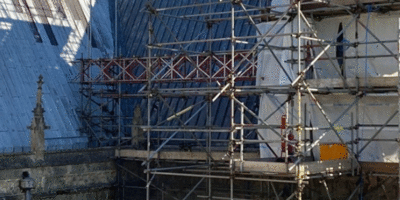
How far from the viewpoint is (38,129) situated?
99.0 feet

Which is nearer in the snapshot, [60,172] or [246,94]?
[246,94]

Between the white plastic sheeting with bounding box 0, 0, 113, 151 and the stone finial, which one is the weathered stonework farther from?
the white plastic sheeting with bounding box 0, 0, 113, 151

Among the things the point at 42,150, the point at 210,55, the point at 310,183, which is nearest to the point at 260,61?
the point at 210,55

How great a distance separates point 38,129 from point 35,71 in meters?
4.37

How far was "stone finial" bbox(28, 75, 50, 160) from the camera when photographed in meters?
29.9

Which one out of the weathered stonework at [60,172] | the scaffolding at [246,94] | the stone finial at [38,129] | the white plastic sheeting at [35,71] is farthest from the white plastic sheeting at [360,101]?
the white plastic sheeting at [35,71]

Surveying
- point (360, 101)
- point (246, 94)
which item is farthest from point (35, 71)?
point (360, 101)

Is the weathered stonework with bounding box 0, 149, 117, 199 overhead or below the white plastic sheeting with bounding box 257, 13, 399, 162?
below

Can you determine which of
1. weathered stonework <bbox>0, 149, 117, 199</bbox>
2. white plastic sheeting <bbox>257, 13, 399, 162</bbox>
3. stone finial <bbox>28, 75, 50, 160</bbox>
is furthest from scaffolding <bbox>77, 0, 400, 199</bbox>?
stone finial <bbox>28, 75, 50, 160</bbox>

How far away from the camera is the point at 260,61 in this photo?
28.5 m

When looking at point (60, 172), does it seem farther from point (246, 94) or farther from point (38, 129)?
point (246, 94)

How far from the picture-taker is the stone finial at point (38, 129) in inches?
1176

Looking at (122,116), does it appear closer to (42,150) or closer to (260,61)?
(42,150)

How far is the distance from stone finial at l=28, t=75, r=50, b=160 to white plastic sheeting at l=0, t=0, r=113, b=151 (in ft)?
3.60
